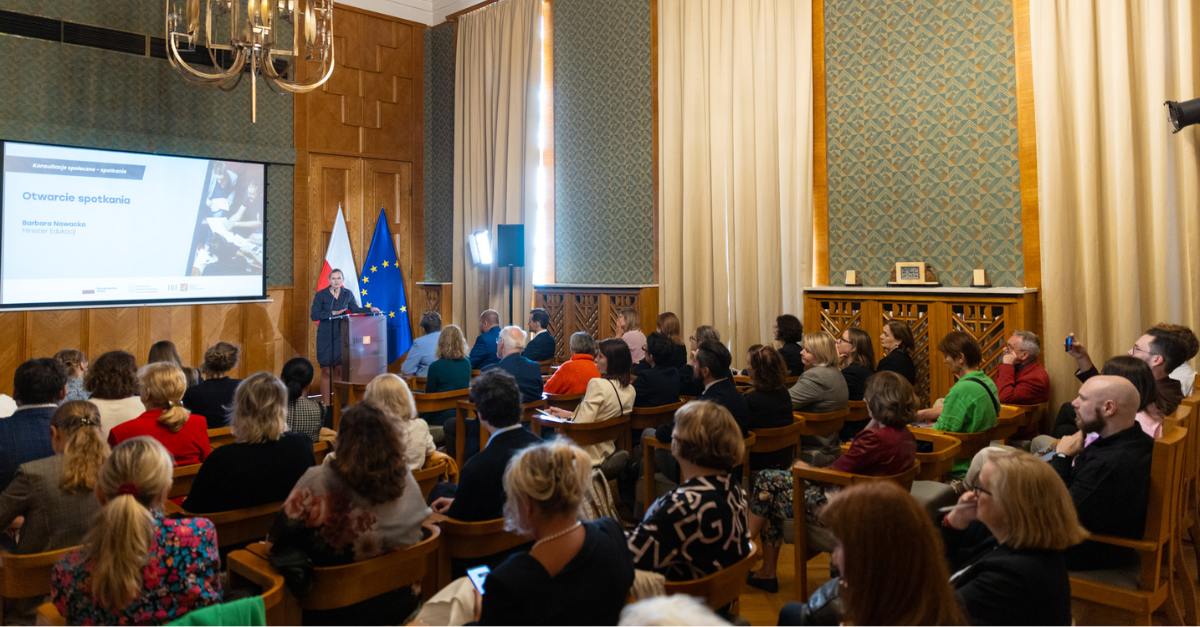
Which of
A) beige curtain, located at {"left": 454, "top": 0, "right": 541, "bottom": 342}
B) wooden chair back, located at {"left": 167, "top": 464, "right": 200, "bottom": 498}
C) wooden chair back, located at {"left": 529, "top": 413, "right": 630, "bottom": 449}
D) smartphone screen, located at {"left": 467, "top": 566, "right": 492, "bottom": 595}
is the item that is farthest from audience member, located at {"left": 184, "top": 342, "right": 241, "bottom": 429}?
beige curtain, located at {"left": 454, "top": 0, "right": 541, "bottom": 342}

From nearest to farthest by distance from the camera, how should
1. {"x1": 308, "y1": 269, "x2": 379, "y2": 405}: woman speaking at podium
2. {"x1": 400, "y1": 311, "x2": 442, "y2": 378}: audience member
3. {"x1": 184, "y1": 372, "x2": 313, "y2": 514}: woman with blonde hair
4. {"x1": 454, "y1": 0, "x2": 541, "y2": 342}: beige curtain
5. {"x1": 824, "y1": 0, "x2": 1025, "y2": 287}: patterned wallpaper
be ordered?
{"x1": 184, "y1": 372, "x2": 313, "y2": 514}: woman with blonde hair → {"x1": 824, "y1": 0, "x2": 1025, "y2": 287}: patterned wallpaper → {"x1": 400, "y1": 311, "x2": 442, "y2": 378}: audience member → {"x1": 308, "y1": 269, "x2": 379, "y2": 405}: woman speaking at podium → {"x1": 454, "y1": 0, "x2": 541, "y2": 342}: beige curtain

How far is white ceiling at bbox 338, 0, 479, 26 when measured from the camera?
364 inches

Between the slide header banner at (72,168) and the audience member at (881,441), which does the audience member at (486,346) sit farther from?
the slide header banner at (72,168)

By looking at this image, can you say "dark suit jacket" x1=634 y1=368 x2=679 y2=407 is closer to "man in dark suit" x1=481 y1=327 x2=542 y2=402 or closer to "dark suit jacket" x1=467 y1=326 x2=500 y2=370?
"man in dark suit" x1=481 y1=327 x2=542 y2=402

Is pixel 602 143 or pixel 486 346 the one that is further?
pixel 602 143

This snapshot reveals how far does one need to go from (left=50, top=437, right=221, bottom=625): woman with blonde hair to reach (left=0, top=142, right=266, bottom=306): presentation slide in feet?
20.7

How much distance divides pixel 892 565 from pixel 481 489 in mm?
1536

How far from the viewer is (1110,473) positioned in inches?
101

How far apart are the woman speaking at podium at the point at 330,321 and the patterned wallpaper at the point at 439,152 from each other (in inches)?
63.4

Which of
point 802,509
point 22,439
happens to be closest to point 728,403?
point 802,509

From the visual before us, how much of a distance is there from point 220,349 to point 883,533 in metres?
3.61

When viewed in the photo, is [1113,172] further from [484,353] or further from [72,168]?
[72,168]

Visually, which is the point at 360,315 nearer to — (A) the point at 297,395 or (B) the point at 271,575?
(A) the point at 297,395

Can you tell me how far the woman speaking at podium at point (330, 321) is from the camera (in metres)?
8.23
